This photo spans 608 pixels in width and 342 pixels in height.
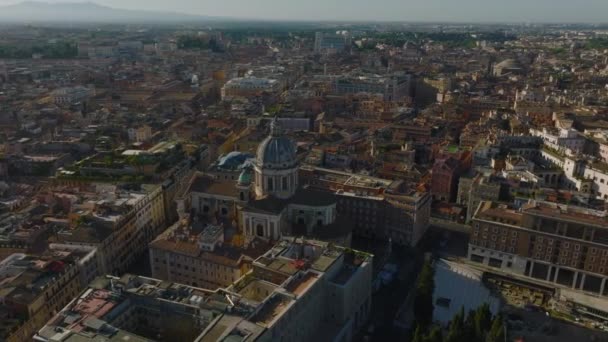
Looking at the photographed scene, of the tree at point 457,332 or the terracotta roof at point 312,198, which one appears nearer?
the tree at point 457,332

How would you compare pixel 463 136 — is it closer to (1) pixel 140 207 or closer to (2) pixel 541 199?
(2) pixel 541 199

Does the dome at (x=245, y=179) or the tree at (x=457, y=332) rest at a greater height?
the dome at (x=245, y=179)

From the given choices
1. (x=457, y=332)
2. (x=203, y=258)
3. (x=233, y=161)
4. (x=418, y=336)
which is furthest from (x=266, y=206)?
(x=457, y=332)

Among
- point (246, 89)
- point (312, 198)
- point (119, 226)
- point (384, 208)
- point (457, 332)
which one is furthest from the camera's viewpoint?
point (246, 89)

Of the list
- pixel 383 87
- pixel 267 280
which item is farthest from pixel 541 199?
pixel 383 87

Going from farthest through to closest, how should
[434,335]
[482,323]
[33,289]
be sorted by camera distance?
[33,289], [482,323], [434,335]

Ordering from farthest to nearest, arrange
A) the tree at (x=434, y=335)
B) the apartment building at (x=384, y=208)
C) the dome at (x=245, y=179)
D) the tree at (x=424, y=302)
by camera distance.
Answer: the apartment building at (x=384, y=208) → the dome at (x=245, y=179) → the tree at (x=424, y=302) → the tree at (x=434, y=335)

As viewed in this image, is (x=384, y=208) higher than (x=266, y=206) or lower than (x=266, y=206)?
lower

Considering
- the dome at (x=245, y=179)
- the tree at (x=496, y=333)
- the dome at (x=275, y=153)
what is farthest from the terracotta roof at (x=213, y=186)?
the tree at (x=496, y=333)

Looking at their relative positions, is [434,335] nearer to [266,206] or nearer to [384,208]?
[266,206]

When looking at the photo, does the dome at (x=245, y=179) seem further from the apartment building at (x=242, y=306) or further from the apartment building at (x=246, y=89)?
the apartment building at (x=246, y=89)

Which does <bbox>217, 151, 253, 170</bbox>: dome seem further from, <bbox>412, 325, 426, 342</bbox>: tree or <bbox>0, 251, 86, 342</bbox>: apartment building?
<bbox>412, 325, 426, 342</bbox>: tree
